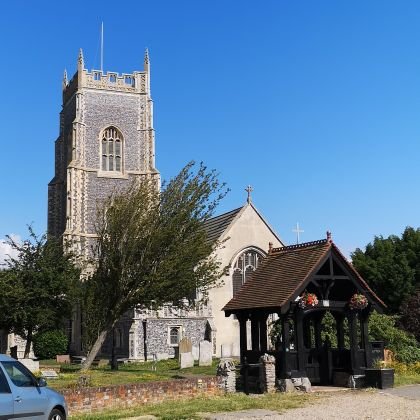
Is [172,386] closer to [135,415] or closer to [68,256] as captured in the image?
[135,415]

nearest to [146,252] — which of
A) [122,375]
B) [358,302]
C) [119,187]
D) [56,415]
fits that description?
[122,375]

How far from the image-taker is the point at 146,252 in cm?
2330

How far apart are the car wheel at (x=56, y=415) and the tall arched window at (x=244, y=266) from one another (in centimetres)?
2988

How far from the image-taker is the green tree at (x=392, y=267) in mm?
41938

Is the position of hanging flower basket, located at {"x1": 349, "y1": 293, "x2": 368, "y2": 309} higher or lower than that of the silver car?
higher

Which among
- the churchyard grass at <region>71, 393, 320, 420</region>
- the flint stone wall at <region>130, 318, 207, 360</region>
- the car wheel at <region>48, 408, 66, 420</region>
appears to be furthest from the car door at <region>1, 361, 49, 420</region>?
the flint stone wall at <region>130, 318, 207, 360</region>

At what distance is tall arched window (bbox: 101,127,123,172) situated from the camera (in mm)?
50375

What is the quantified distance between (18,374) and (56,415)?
3.81 ft

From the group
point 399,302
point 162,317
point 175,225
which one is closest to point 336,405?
point 175,225

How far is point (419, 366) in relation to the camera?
→ 21.9m

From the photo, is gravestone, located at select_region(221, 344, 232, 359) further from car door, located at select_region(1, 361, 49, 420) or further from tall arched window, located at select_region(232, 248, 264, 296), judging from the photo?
car door, located at select_region(1, 361, 49, 420)

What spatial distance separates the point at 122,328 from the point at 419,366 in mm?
23297

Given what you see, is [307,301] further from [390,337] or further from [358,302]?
[390,337]

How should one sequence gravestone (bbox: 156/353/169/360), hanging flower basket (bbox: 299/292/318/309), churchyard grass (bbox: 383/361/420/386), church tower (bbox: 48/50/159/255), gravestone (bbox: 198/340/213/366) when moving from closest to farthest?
hanging flower basket (bbox: 299/292/318/309) < churchyard grass (bbox: 383/361/420/386) < gravestone (bbox: 198/340/213/366) < gravestone (bbox: 156/353/169/360) < church tower (bbox: 48/50/159/255)
